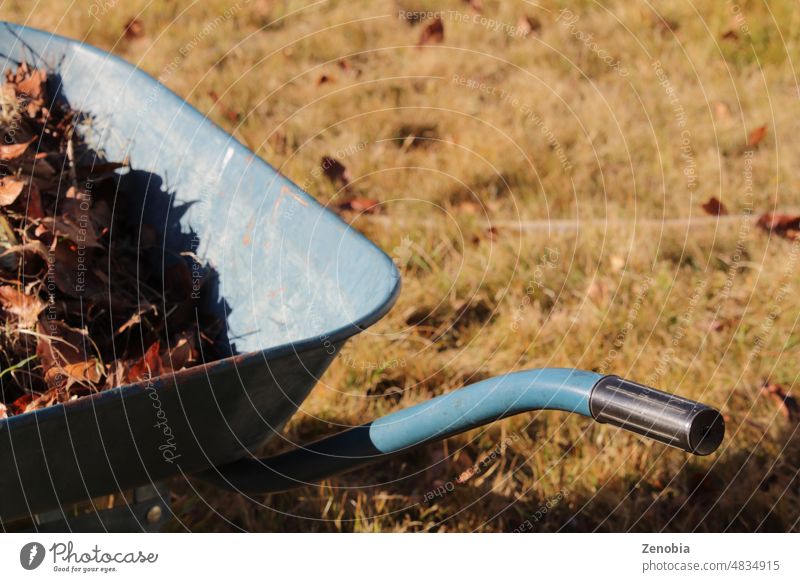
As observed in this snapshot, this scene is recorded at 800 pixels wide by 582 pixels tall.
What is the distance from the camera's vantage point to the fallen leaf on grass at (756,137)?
9.71 ft

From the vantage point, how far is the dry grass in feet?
6.31

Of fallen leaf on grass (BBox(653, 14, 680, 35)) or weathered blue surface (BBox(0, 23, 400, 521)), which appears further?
fallen leaf on grass (BBox(653, 14, 680, 35))

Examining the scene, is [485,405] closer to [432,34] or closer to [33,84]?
[33,84]

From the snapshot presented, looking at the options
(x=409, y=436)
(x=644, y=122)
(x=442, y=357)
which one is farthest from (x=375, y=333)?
(x=644, y=122)

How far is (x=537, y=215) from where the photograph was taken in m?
2.65

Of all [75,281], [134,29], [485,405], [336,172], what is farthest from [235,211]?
[134,29]

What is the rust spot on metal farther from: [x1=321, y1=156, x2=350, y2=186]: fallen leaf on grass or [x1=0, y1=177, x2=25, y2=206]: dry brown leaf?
[x1=321, y1=156, x2=350, y2=186]: fallen leaf on grass

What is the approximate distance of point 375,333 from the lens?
220cm

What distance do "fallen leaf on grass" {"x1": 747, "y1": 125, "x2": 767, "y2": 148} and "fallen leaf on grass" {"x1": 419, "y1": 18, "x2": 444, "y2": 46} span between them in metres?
1.17

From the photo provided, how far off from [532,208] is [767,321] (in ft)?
2.37

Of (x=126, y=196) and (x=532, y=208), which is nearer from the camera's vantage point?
(x=126, y=196)

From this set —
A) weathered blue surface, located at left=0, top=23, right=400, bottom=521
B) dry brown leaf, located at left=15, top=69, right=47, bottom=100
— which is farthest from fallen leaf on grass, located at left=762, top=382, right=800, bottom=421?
dry brown leaf, located at left=15, top=69, right=47, bottom=100
